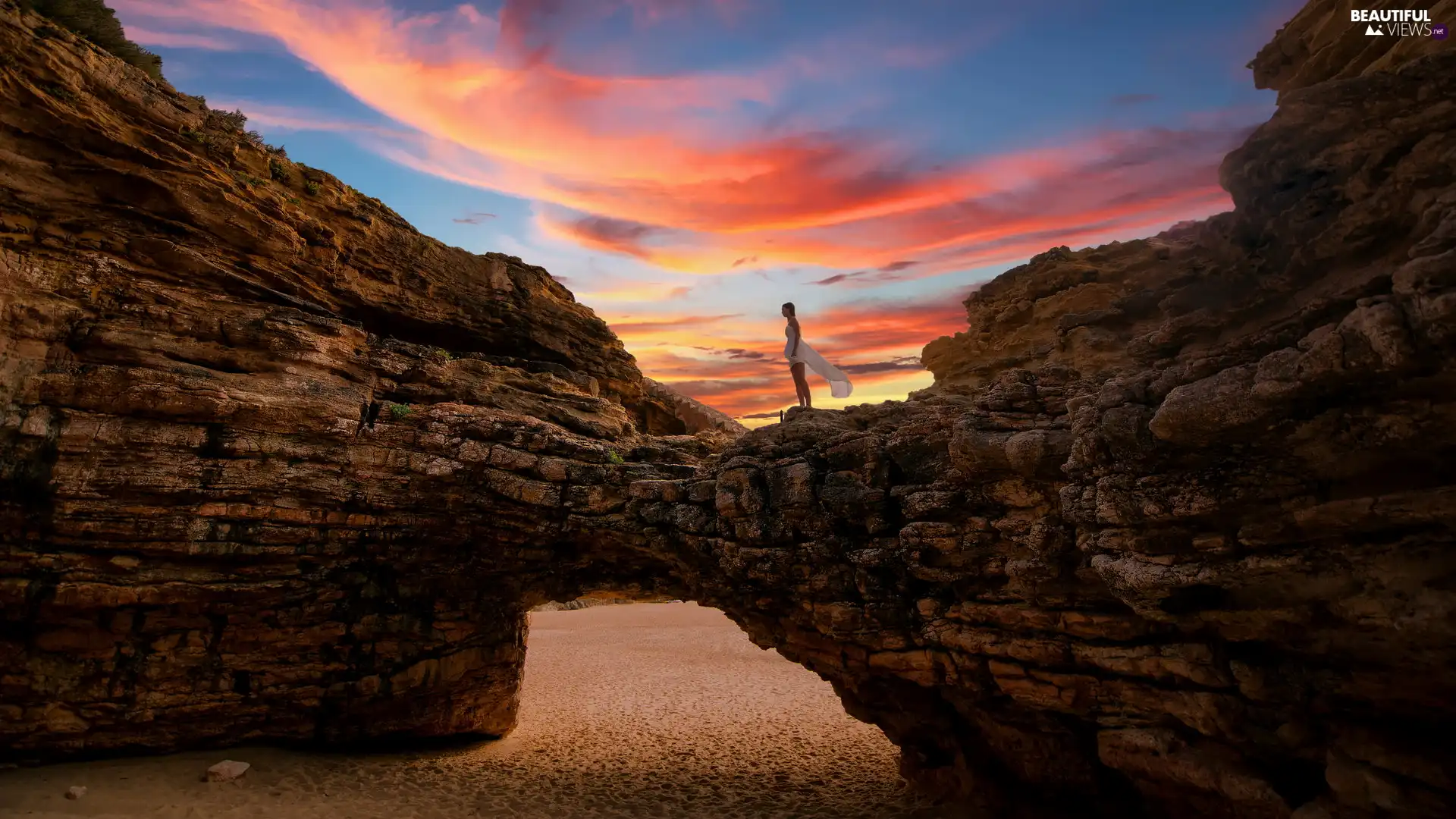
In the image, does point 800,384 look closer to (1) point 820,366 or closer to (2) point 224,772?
(1) point 820,366

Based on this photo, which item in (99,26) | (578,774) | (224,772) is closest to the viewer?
(224,772)

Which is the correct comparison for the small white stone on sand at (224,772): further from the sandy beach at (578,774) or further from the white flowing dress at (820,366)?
the white flowing dress at (820,366)

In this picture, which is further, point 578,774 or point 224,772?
point 578,774

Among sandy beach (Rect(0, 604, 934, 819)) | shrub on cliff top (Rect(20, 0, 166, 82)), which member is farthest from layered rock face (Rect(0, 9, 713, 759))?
shrub on cliff top (Rect(20, 0, 166, 82))

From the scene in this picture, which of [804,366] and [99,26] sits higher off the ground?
[99,26]

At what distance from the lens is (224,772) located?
42.8 feet

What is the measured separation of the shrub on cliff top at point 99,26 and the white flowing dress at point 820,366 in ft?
56.5

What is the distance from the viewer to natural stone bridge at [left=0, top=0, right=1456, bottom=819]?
7160 mm

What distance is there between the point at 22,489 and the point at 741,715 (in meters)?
20.9

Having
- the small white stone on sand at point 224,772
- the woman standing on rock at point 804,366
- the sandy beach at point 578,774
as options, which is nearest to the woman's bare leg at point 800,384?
the woman standing on rock at point 804,366

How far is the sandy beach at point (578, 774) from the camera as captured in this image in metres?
12.3

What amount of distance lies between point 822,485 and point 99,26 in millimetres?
21149

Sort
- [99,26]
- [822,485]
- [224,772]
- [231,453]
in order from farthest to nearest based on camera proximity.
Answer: [99,26] < [231,453] < [822,485] < [224,772]

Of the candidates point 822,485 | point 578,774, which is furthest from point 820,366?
point 578,774
